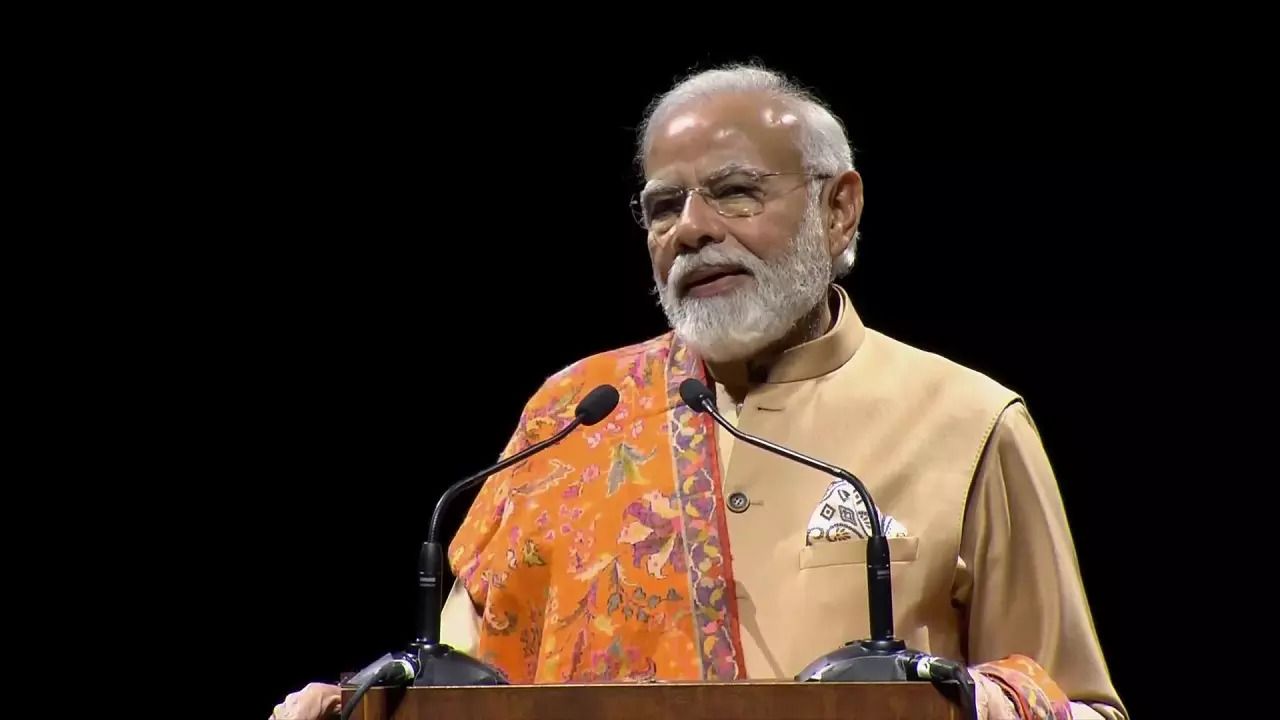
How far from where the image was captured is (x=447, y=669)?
1755mm

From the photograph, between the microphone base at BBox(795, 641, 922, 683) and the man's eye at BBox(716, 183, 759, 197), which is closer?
the microphone base at BBox(795, 641, 922, 683)

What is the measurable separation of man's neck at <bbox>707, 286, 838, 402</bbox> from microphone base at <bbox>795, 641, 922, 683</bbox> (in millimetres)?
880

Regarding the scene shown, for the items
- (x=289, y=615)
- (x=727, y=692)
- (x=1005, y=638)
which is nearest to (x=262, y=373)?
(x=289, y=615)

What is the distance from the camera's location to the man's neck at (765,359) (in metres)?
2.52

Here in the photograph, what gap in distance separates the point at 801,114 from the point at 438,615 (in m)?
1.08

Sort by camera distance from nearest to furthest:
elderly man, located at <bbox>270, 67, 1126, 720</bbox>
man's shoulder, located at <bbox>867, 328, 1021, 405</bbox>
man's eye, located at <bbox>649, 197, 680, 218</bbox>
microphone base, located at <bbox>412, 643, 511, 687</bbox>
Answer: microphone base, located at <bbox>412, 643, 511, 687</bbox> → elderly man, located at <bbox>270, 67, 1126, 720</bbox> → man's shoulder, located at <bbox>867, 328, 1021, 405</bbox> → man's eye, located at <bbox>649, 197, 680, 218</bbox>

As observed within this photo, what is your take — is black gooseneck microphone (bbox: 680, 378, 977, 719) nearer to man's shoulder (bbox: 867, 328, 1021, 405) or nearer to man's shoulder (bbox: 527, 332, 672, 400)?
man's shoulder (bbox: 867, 328, 1021, 405)

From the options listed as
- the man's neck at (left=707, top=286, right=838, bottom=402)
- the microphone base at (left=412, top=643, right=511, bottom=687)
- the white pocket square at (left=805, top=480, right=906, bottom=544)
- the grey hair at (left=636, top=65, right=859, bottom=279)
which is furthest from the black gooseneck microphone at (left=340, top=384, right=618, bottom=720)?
the grey hair at (left=636, top=65, right=859, bottom=279)

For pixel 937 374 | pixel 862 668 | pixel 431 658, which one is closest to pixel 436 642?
pixel 431 658

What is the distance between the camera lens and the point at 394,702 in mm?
1676

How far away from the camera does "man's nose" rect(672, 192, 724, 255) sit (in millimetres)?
2428

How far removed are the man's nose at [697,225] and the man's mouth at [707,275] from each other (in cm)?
4

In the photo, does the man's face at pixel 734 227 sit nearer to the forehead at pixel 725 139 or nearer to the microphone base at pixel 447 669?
the forehead at pixel 725 139

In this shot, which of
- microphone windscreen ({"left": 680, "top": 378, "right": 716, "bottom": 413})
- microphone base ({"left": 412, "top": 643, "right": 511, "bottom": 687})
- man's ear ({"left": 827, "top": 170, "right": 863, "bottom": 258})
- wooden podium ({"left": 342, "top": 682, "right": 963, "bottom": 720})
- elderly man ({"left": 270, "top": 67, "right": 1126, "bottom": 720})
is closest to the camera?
wooden podium ({"left": 342, "top": 682, "right": 963, "bottom": 720})
